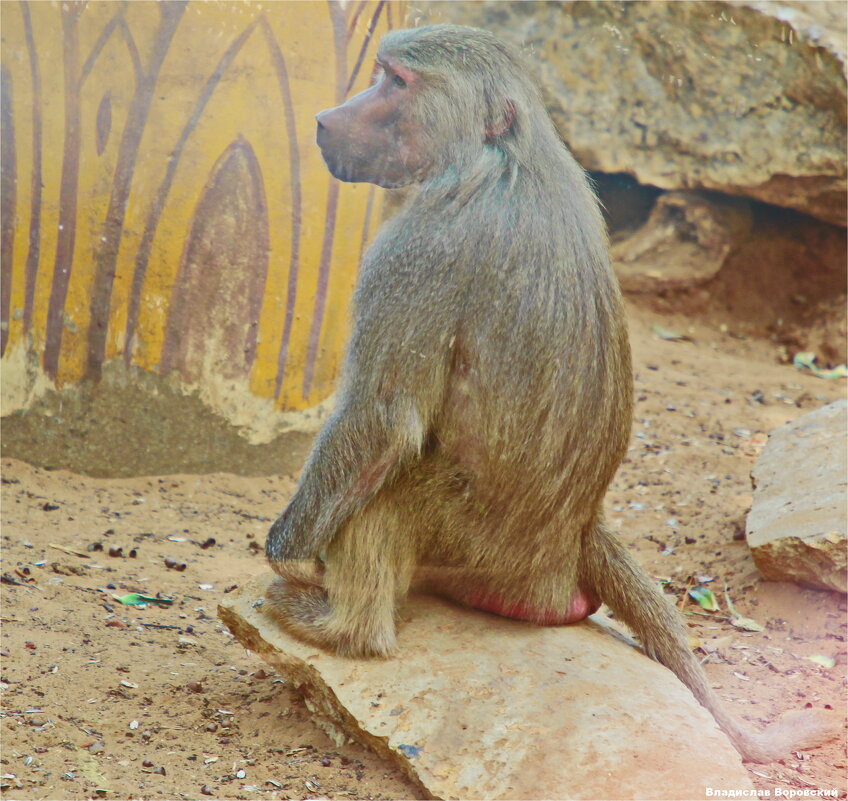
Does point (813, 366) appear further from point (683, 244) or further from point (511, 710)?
point (511, 710)

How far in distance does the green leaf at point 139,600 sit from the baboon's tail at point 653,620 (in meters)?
1.43

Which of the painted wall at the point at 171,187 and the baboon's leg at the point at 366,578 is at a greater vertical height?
the painted wall at the point at 171,187

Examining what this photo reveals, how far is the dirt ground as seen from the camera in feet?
7.84

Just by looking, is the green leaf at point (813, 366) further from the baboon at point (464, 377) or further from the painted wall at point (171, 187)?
the baboon at point (464, 377)

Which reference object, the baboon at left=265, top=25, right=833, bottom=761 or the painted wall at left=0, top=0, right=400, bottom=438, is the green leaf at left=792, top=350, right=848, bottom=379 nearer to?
the painted wall at left=0, top=0, right=400, bottom=438

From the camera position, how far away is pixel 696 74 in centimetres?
634

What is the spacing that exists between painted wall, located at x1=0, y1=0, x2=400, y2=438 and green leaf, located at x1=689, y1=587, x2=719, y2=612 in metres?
1.94

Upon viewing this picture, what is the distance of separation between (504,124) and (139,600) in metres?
1.93

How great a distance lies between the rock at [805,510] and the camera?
11.1 ft

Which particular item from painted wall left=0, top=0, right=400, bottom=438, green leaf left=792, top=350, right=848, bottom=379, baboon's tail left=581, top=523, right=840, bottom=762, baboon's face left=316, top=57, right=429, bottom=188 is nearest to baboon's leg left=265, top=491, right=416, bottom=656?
baboon's tail left=581, top=523, right=840, bottom=762

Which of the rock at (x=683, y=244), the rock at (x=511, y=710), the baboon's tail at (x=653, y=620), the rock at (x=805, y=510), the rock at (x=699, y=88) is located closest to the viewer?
the rock at (x=511, y=710)

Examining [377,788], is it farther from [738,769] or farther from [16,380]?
[16,380]

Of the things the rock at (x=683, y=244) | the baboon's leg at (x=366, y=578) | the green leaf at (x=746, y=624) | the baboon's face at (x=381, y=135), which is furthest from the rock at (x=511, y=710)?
the rock at (x=683, y=244)

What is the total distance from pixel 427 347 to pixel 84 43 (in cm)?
223
